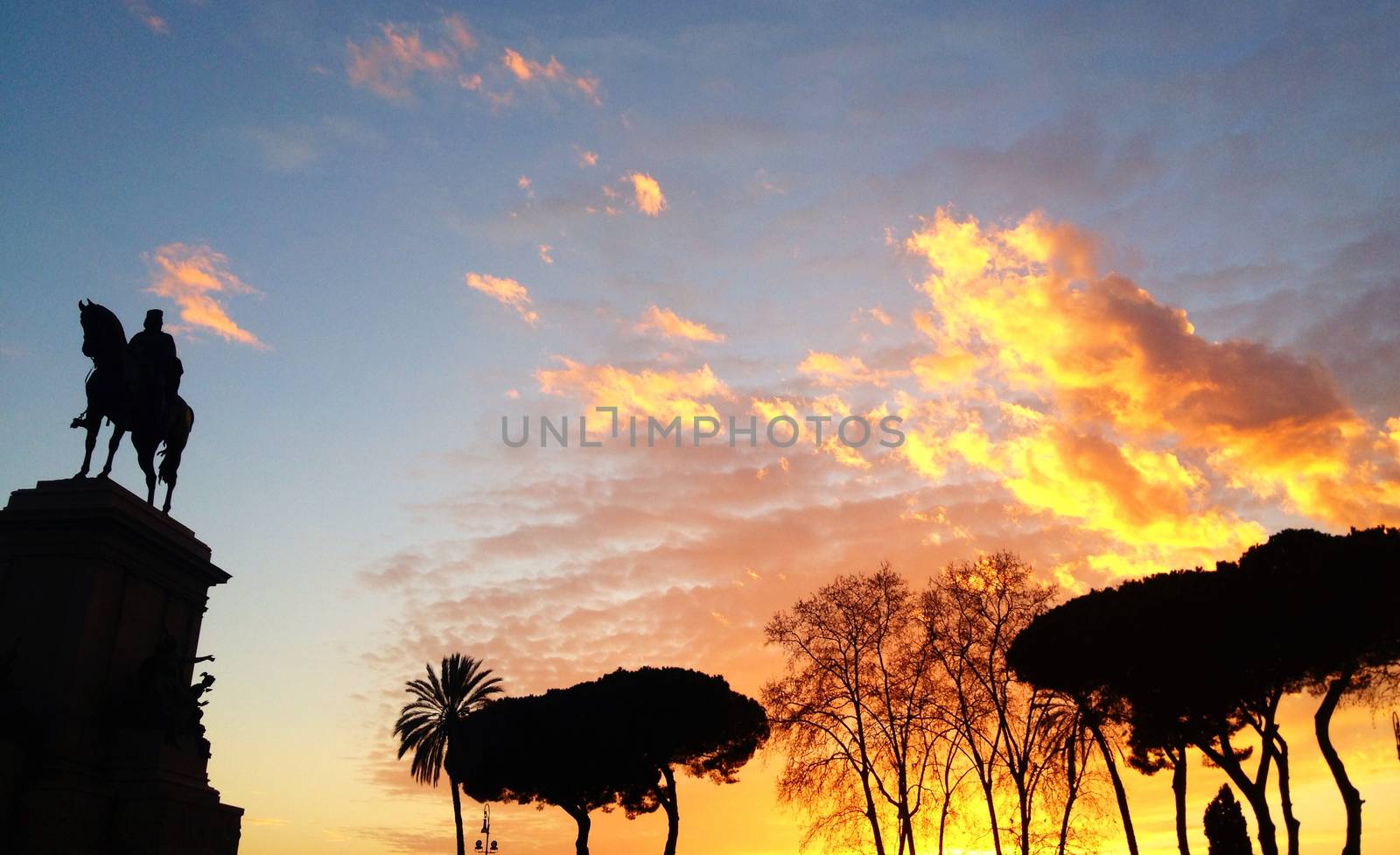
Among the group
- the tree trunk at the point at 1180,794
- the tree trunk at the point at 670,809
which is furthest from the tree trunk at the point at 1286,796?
the tree trunk at the point at 670,809

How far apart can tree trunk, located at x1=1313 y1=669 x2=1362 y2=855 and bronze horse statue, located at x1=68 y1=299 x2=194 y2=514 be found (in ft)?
99.8

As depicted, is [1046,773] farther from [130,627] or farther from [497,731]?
[130,627]

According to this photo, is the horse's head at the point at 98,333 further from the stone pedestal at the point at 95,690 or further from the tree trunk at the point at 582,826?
the tree trunk at the point at 582,826

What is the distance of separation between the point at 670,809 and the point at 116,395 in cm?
3394

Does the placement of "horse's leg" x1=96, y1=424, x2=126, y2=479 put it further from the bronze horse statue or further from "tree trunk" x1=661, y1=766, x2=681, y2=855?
"tree trunk" x1=661, y1=766, x2=681, y2=855

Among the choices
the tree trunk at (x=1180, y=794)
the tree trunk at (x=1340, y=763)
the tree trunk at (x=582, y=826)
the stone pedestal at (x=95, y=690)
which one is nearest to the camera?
the stone pedestal at (x=95, y=690)

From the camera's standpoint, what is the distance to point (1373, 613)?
91.7 ft

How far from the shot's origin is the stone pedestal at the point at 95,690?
17.3 m

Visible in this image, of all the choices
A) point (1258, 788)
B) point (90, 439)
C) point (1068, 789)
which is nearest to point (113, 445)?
point (90, 439)

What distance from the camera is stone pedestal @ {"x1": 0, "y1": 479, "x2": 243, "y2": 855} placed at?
1731cm

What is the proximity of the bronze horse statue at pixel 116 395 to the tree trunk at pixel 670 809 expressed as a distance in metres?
30.8

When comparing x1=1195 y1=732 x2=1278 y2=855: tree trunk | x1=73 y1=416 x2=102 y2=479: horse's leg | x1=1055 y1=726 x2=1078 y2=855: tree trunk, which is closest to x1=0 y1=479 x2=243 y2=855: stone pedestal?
x1=73 y1=416 x2=102 y2=479: horse's leg

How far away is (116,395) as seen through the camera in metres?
21.8

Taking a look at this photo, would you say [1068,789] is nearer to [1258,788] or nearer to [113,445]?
[1258,788]
